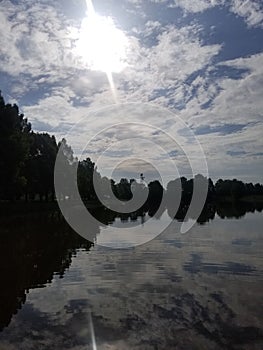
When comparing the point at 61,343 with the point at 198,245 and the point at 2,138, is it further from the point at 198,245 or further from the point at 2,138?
the point at 2,138

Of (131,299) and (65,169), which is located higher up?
(65,169)

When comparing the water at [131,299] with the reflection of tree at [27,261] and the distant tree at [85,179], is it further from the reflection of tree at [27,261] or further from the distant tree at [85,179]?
the distant tree at [85,179]

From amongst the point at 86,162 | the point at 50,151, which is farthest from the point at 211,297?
the point at 86,162

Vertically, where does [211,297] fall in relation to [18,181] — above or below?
below

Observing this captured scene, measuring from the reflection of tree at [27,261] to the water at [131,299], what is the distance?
0.05 m

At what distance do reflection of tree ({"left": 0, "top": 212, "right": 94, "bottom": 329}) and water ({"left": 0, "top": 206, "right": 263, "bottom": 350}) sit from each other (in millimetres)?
47

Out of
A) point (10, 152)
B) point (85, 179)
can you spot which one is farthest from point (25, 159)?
point (85, 179)

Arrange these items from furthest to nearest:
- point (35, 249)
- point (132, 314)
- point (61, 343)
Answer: point (35, 249), point (132, 314), point (61, 343)

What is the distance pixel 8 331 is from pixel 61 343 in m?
1.81

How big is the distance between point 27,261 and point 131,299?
9.58m

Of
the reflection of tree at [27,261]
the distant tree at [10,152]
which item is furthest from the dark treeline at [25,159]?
the reflection of tree at [27,261]

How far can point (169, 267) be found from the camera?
69.8 ft

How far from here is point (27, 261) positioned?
22688mm

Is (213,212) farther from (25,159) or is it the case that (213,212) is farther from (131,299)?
(131,299)
